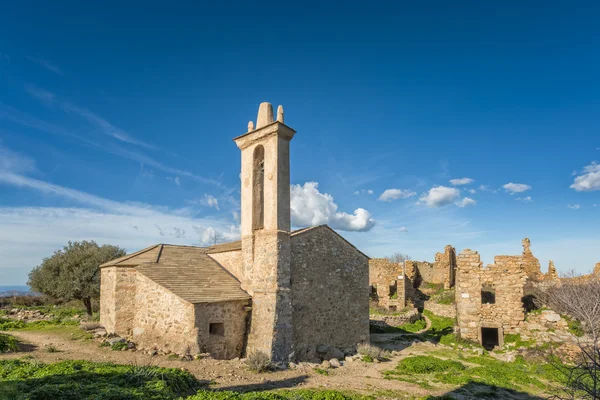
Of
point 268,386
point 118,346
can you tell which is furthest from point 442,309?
point 118,346

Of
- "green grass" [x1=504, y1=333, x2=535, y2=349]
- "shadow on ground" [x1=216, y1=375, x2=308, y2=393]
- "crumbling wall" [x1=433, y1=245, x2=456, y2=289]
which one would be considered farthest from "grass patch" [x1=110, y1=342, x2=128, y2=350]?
"crumbling wall" [x1=433, y1=245, x2=456, y2=289]

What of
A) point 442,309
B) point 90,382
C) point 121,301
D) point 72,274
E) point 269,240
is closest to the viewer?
point 90,382

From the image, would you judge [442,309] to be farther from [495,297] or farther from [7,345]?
[7,345]

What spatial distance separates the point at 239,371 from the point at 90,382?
4610 mm

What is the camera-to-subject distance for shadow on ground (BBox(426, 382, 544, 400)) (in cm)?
1054

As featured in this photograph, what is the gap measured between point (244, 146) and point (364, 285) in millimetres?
8363

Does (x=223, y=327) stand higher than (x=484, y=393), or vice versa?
(x=223, y=327)

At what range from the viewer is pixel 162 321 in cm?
1330

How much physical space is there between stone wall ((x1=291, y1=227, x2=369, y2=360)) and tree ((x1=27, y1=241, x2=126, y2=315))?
15.3 metres

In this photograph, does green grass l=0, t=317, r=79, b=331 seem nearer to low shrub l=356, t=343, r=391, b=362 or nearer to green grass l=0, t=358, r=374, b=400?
green grass l=0, t=358, r=374, b=400

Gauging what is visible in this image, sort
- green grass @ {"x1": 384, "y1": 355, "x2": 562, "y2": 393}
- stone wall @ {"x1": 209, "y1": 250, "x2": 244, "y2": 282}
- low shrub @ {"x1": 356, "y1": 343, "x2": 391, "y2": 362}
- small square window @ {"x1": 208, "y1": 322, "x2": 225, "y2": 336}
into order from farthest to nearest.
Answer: stone wall @ {"x1": 209, "y1": 250, "x2": 244, "y2": 282}, low shrub @ {"x1": 356, "y1": 343, "x2": 391, "y2": 362}, small square window @ {"x1": 208, "y1": 322, "x2": 225, "y2": 336}, green grass @ {"x1": 384, "y1": 355, "x2": 562, "y2": 393}

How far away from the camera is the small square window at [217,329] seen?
13.3 metres

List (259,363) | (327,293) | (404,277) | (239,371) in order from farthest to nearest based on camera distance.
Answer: (404,277) < (327,293) < (259,363) < (239,371)

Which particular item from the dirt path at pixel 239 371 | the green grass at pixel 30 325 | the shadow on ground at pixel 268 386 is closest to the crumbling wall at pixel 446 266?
the dirt path at pixel 239 371
